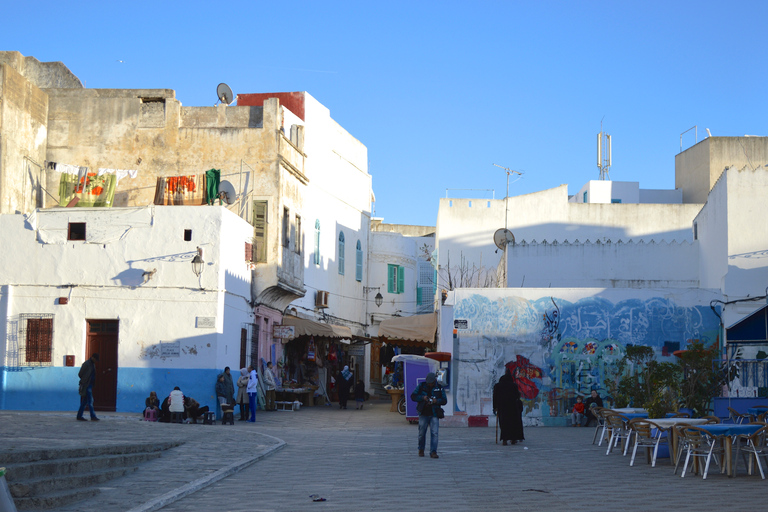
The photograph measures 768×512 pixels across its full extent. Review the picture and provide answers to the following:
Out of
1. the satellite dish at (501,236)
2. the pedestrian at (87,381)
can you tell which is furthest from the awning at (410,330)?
the pedestrian at (87,381)

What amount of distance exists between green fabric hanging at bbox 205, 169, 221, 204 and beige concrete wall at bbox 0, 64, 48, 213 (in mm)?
5572

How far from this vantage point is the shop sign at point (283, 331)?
95.1 ft

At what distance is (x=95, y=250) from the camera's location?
23188 millimetres

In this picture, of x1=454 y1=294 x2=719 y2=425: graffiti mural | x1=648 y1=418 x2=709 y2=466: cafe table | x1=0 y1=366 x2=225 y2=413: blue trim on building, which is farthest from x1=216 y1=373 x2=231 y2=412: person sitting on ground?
x1=648 y1=418 x2=709 y2=466: cafe table

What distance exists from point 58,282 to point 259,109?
853 centimetres

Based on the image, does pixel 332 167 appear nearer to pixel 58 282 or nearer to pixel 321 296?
pixel 321 296

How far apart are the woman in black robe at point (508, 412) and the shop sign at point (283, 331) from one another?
12504 millimetres

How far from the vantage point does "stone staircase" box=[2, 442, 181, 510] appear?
30.1 feet

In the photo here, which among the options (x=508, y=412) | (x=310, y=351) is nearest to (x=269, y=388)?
(x=310, y=351)

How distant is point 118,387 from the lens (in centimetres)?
2295

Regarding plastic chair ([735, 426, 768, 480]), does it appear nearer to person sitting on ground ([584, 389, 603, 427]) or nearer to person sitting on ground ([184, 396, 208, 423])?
person sitting on ground ([584, 389, 603, 427])

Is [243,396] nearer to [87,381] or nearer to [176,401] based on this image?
[176,401]

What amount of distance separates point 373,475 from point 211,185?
15.6 metres

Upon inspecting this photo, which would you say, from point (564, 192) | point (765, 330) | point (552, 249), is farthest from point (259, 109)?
point (765, 330)
